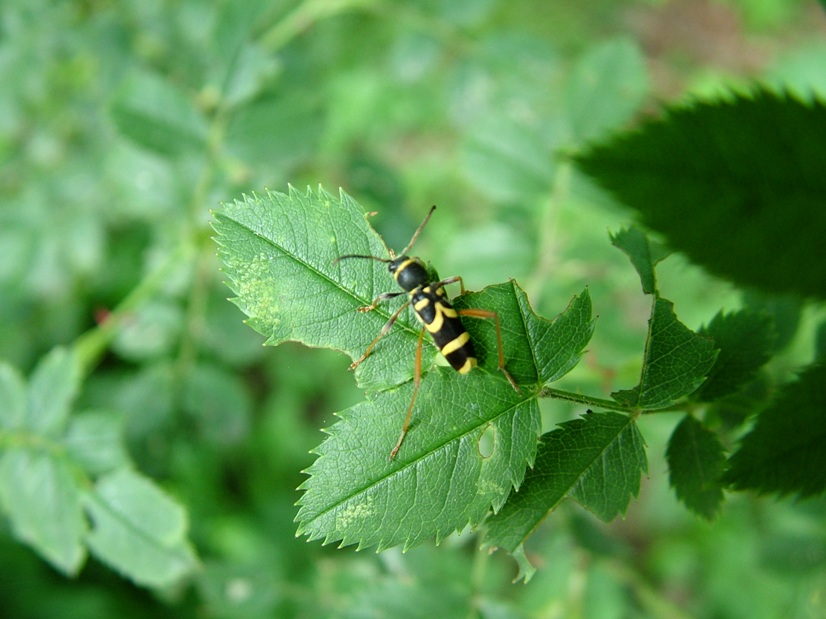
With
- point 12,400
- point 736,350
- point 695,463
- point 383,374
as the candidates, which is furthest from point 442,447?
point 12,400

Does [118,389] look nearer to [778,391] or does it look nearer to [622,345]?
[622,345]

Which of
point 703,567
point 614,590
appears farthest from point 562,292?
point 703,567

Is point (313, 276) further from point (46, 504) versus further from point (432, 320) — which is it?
point (46, 504)

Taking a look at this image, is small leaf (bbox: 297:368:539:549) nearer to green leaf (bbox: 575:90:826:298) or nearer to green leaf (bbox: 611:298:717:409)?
green leaf (bbox: 611:298:717:409)

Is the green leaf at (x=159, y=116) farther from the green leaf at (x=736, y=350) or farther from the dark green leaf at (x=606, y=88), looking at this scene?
the green leaf at (x=736, y=350)

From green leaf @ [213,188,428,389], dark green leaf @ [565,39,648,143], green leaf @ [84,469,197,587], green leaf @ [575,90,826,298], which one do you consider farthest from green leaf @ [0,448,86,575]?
dark green leaf @ [565,39,648,143]
